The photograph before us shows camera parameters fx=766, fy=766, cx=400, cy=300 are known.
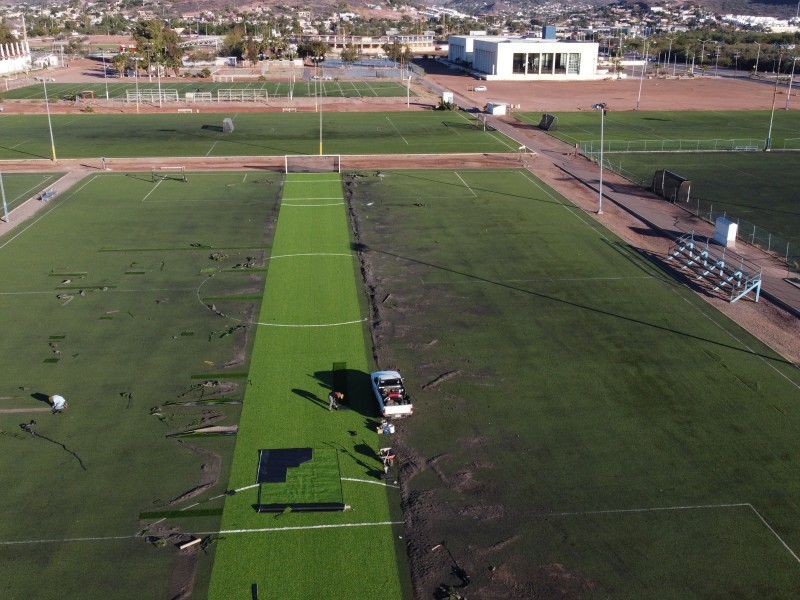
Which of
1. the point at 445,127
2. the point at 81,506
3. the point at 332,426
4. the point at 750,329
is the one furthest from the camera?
the point at 445,127

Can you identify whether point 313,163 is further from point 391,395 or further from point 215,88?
point 215,88

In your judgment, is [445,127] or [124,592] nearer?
[124,592]

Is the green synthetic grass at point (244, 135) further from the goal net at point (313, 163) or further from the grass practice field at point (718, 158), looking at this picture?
the grass practice field at point (718, 158)

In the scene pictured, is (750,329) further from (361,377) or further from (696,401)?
(361,377)

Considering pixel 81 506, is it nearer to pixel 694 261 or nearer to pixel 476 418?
pixel 476 418

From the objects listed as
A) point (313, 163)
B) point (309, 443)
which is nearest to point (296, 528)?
point (309, 443)

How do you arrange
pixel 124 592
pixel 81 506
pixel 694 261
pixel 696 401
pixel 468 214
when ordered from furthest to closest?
pixel 468 214 < pixel 694 261 < pixel 696 401 < pixel 81 506 < pixel 124 592

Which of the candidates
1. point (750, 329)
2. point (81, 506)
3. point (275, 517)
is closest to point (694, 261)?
point (750, 329)

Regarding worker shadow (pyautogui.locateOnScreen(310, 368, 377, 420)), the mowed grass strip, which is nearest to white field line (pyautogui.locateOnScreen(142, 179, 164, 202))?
the mowed grass strip
